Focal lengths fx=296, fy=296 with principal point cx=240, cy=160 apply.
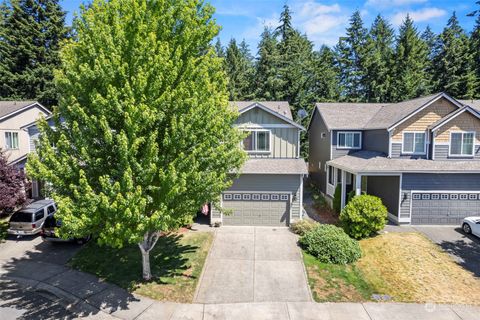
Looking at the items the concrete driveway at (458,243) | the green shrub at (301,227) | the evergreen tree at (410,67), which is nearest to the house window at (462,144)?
the concrete driveway at (458,243)

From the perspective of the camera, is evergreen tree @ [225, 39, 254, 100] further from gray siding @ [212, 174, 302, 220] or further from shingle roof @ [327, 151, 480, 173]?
gray siding @ [212, 174, 302, 220]

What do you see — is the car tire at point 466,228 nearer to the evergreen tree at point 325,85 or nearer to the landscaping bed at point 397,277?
the landscaping bed at point 397,277

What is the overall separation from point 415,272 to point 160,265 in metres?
11.0

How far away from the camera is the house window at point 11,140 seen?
25438 mm

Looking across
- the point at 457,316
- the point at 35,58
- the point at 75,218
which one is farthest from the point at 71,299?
the point at 35,58

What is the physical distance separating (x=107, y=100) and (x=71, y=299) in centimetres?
733

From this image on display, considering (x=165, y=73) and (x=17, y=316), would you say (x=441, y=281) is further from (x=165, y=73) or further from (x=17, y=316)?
(x=17, y=316)

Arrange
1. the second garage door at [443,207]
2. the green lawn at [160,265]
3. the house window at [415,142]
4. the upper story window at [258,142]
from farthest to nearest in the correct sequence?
1. the house window at [415,142]
2. the upper story window at [258,142]
3. the second garage door at [443,207]
4. the green lawn at [160,265]

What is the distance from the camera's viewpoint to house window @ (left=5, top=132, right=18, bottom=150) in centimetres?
2544

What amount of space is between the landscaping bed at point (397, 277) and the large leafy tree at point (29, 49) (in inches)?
1553

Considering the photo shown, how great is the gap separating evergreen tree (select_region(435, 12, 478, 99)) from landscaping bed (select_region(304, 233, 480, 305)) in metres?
30.9

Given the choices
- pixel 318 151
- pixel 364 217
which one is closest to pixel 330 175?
pixel 318 151

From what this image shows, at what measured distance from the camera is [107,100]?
887 cm

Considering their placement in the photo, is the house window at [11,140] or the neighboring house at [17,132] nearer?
the neighboring house at [17,132]
